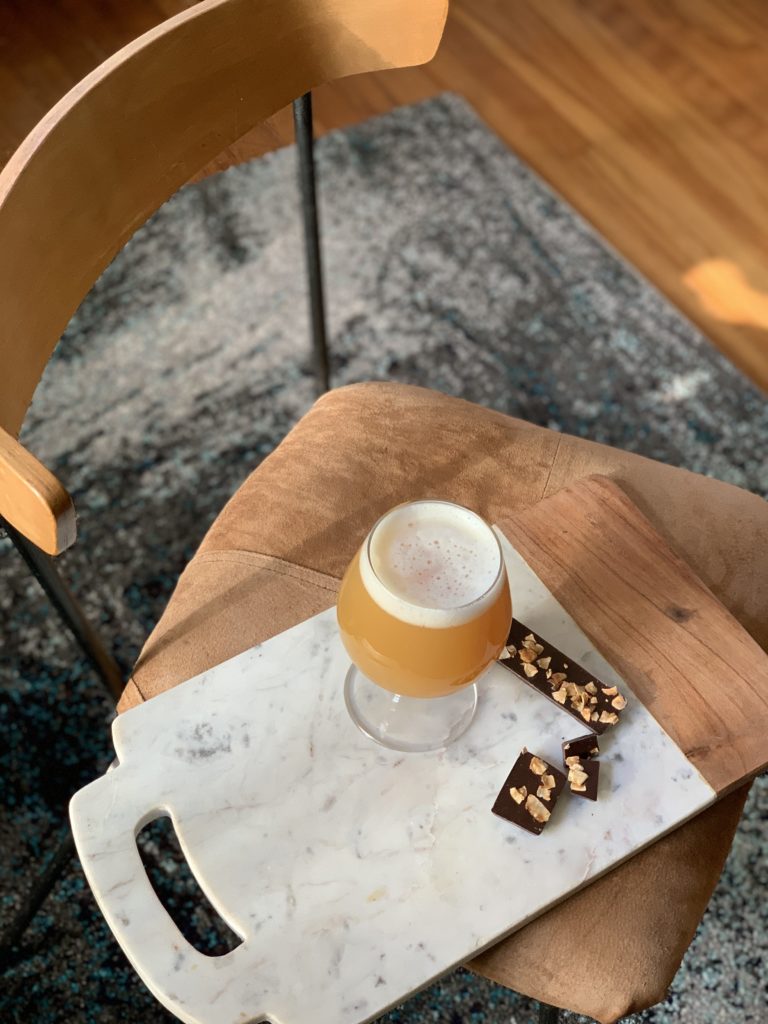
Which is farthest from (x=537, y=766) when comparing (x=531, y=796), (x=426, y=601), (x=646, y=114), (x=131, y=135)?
(x=646, y=114)

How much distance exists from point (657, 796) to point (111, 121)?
23.7 inches

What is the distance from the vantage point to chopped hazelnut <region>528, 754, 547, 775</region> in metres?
0.62

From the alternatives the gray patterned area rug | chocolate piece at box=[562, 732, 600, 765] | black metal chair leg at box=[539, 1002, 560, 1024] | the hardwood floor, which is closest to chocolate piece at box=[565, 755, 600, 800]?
A: chocolate piece at box=[562, 732, 600, 765]

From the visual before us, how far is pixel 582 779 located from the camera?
0.62 m

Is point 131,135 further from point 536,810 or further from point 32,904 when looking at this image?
point 32,904

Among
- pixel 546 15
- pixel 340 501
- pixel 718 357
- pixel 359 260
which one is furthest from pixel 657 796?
pixel 546 15

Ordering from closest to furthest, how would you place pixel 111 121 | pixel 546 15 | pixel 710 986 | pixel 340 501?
pixel 111 121, pixel 340 501, pixel 710 986, pixel 546 15

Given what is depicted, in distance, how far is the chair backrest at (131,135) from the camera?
691 mm

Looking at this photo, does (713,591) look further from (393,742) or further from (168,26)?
(168,26)

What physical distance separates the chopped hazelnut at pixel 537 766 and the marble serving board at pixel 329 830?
0.04ft

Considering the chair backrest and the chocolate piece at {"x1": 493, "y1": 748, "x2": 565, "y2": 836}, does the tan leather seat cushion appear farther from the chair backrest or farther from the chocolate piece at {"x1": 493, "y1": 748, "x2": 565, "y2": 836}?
the chair backrest

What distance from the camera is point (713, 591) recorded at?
0.81m

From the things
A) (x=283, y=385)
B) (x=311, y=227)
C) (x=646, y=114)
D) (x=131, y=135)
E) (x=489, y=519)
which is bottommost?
(x=646, y=114)

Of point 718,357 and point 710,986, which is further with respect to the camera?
point 718,357
